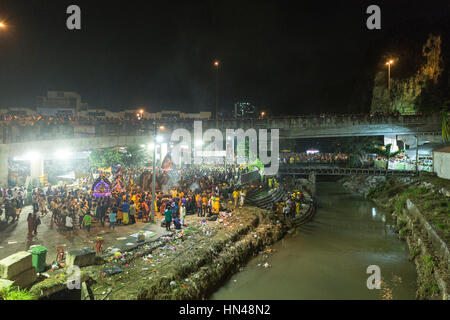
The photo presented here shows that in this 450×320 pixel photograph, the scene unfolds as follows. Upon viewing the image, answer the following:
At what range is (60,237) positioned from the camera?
12805 mm

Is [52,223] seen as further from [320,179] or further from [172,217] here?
[320,179]

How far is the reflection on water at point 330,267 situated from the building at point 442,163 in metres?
6.51

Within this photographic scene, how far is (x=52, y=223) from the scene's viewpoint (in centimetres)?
1480

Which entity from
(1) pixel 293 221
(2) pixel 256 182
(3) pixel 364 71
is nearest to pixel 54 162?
(2) pixel 256 182

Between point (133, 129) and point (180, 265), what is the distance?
21163mm

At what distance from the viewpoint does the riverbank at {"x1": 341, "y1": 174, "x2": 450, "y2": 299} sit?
413 inches

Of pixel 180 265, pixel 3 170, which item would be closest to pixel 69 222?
pixel 180 265

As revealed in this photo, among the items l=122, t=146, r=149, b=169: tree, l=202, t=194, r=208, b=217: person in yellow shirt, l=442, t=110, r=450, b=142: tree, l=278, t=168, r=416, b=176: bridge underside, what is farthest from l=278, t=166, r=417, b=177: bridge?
l=202, t=194, r=208, b=217: person in yellow shirt

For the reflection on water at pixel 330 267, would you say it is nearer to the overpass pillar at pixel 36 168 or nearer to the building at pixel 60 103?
the overpass pillar at pixel 36 168

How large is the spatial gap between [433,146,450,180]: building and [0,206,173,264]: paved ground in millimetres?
23032

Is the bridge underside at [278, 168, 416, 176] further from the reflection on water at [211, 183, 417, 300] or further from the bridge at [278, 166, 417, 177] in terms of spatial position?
the reflection on water at [211, 183, 417, 300]

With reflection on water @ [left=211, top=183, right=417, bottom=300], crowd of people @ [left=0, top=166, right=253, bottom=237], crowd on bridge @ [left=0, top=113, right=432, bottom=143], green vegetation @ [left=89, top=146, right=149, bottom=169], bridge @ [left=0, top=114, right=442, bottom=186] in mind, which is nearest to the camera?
reflection on water @ [left=211, top=183, right=417, bottom=300]

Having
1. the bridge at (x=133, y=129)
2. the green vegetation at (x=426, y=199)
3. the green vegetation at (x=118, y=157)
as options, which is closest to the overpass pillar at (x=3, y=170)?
the bridge at (x=133, y=129)
